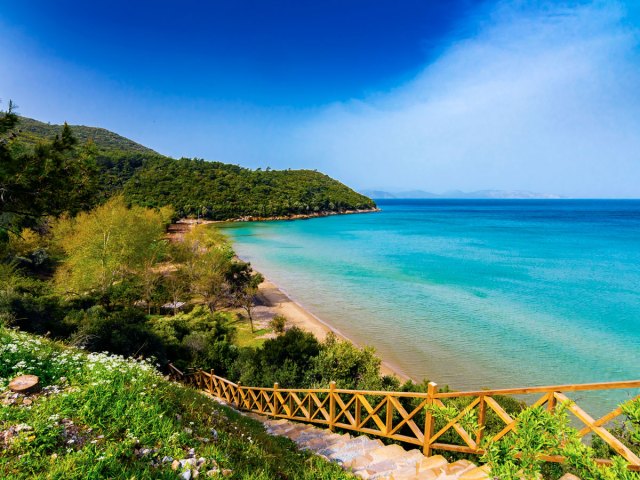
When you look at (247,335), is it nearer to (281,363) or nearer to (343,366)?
(281,363)

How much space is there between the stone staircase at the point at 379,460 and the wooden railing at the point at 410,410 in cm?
22

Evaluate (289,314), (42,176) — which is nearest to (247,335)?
(289,314)

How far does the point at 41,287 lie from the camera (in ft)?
53.3

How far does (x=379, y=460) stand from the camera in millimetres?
4965

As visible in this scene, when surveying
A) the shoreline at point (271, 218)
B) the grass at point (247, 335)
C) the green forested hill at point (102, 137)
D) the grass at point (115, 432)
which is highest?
the green forested hill at point (102, 137)

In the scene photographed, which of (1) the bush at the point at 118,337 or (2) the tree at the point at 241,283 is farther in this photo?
(2) the tree at the point at 241,283

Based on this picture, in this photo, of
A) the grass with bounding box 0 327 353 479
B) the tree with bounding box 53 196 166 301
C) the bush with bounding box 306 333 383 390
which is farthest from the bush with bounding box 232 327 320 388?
the tree with bounding box 53 196 166 301

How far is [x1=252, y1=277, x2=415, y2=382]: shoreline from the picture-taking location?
14228 millimetres

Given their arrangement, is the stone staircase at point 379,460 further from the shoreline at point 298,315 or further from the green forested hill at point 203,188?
the green forested hill at point 203,188

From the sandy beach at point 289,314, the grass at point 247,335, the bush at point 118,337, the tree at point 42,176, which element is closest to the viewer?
the tree at point 42,176

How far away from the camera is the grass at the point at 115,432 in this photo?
138 inches

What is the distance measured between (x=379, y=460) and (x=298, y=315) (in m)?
15.6

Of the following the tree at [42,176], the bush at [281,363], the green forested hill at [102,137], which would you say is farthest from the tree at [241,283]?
the green forested hill at [102,137]

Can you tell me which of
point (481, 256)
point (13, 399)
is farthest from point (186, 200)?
point (13, 399)
